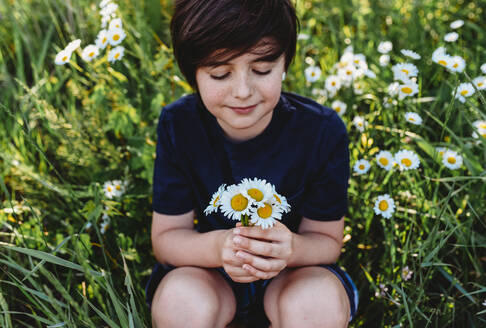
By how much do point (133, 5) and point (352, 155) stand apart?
52.9 inches

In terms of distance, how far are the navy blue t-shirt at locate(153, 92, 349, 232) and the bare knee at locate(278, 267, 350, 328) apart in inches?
8.4

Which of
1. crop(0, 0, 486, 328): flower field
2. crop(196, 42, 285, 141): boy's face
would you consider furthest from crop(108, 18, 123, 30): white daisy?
crop(196, 42, 285, 141): boy's face

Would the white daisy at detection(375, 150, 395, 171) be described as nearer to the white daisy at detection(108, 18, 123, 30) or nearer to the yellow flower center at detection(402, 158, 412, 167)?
the yellow flower center at detection(402, 158, 412, 167)

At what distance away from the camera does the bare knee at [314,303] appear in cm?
98

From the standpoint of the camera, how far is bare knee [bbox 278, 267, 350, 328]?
983 millimetres

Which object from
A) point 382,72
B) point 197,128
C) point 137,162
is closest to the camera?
point 197,128

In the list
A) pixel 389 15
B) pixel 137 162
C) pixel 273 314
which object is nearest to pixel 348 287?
A: pixel 273 314

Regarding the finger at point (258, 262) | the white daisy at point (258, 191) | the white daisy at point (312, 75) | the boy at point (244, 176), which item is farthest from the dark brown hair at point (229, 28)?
the white daisy at point (312, 75)

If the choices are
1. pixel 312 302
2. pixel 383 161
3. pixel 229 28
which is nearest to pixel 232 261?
pixel 312 302

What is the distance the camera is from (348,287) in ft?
3.80

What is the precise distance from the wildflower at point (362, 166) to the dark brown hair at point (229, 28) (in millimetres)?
485

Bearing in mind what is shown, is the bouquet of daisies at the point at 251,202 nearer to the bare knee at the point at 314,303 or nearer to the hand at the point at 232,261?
the hand at the point at 232,261

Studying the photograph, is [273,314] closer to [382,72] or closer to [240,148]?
[240,148]

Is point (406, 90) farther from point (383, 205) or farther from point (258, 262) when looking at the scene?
point (258, 262)
